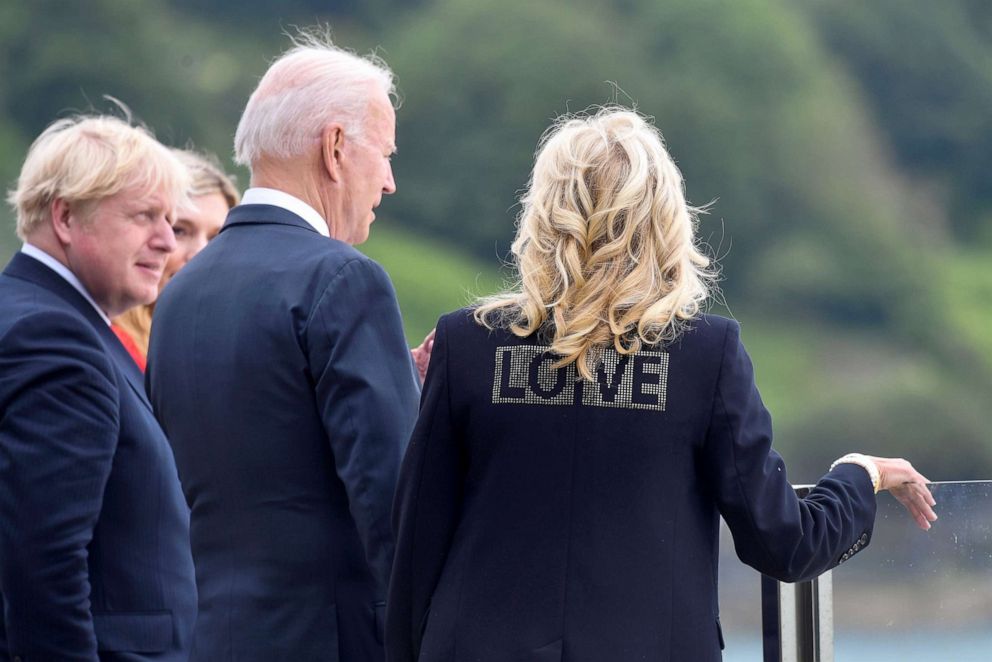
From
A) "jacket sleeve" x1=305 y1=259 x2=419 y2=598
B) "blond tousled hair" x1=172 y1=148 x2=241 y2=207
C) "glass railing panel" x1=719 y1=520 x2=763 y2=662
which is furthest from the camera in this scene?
"blond tousled hair" x1=172 y1=148 x2=241 y2=207

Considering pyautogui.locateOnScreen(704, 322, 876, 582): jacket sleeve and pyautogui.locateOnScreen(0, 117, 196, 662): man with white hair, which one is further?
pyautogui.locateOnScreen(0, 117, 196, 662): man with white hair

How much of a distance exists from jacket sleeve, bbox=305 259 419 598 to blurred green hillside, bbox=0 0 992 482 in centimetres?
1107

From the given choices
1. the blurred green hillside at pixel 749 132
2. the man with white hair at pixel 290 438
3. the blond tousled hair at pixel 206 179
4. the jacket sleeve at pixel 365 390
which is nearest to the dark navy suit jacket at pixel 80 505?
the man with white hair at pixel 290 438

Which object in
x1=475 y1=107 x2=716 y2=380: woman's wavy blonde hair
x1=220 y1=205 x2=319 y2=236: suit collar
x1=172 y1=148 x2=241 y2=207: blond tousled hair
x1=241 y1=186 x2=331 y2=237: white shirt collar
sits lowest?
x1=475 y1=107 x2=716 y2=380: woman's wavy blonde hair

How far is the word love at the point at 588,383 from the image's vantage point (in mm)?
1382

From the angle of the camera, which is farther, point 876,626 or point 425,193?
point 425,193

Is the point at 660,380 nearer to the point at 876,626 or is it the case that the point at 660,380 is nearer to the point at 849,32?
the point at 876,626

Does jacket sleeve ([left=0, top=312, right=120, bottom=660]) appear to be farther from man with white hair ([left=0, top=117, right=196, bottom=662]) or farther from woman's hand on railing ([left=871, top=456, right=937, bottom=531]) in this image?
woman's hand on railing ([left=871, top=456, right=937, bottom=531])

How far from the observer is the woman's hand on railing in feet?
5.28

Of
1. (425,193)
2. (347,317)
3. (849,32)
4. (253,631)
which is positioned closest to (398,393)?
(347,317)

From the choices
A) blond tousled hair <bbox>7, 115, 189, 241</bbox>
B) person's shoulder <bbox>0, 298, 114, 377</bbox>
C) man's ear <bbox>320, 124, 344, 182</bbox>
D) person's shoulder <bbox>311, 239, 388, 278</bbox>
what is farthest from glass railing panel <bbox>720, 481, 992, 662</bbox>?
blond tousled hair <bbox>7, 115, 189, 241</bbox>

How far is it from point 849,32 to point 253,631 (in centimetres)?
1700

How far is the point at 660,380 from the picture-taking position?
1381 millimetres

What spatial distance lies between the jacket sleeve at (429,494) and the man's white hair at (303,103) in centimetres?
44
